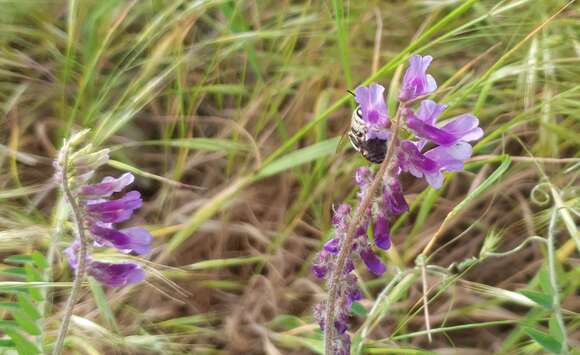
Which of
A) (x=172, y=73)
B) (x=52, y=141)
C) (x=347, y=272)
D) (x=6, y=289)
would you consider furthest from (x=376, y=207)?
(x=52, y=141)

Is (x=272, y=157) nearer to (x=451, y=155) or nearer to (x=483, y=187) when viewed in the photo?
(x=483, y=187)

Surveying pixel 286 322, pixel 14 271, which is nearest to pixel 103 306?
pixel 14 271

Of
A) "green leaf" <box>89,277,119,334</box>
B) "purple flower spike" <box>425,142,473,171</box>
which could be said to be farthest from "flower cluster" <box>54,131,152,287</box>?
"purple flower spike" <box>425,142,473,171</box>

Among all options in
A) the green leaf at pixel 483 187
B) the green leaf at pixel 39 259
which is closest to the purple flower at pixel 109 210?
the green leaf at pixel 39 259

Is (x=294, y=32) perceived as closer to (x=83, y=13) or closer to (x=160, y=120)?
(x=160, y=120)

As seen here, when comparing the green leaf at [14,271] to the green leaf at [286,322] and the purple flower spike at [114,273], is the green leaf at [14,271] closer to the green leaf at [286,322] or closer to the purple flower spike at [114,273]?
the purple flower spike at [114,273]

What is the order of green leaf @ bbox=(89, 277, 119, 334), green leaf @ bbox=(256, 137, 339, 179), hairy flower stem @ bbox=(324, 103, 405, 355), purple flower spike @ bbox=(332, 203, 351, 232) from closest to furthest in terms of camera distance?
hairy flower stem @ bbox=(324, 103, 405, 355), purple flower spike @ bbox=(332, 203, 351, 232), green leaf @ bbox=(89, 277, 119, 334), green leaf @ bbox=(256, 137, 339, 179)

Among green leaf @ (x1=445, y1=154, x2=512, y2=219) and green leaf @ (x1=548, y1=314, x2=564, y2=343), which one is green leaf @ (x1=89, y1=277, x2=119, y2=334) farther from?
green leaf @ (x1=548, y1=314, x2=564, y2=343)
